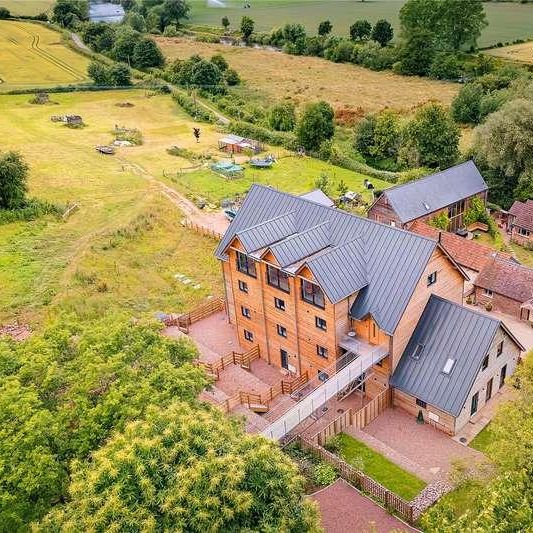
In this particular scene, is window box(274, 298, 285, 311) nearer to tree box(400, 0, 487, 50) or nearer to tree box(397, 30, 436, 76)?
tree box(397, 30, 436, 76)

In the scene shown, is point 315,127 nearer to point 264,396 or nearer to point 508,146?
point 508,146

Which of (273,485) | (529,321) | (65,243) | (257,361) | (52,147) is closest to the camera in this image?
(273,485)

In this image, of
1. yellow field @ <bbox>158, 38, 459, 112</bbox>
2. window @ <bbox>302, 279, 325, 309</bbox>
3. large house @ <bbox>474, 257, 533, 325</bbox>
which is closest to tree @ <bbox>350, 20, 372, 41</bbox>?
yellow field @ <bbox>158, 38, 459, 112</bbox>

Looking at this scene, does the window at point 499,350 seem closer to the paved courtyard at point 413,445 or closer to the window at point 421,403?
the window at point 421,403

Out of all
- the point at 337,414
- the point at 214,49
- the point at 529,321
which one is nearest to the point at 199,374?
the point at 337,414

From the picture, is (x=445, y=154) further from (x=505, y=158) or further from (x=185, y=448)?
(x=185, y=448)

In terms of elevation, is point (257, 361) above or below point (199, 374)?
below
